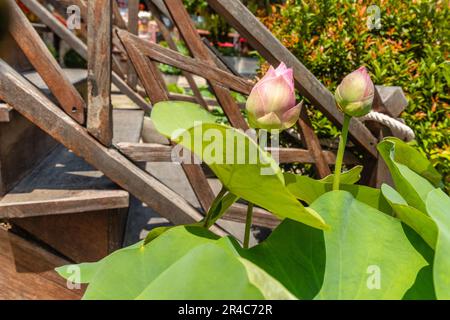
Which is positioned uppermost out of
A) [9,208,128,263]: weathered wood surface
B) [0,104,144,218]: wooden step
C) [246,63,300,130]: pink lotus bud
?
[246,63,300,130]: pink lotus bud

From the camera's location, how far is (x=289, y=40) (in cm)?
193

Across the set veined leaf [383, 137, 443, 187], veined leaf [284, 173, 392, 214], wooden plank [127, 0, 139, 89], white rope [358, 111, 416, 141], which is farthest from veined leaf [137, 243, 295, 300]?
wooden plank [127, 0, 139, 89]

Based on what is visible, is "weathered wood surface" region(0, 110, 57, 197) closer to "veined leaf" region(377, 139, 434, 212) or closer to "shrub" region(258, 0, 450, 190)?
"shrub" region(258, 0, 450, 190)

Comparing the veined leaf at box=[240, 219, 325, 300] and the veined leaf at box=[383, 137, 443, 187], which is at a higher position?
the veined leaf at box=[383, 137, 443, 187]

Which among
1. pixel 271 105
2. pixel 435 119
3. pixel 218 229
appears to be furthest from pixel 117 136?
pixel 271 105

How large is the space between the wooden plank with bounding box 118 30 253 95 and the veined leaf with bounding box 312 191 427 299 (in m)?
1.08

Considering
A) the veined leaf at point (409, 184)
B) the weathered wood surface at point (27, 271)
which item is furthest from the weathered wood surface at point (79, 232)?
the veined leaf at point (409, 184)

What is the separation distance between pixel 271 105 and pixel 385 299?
9.5 inches

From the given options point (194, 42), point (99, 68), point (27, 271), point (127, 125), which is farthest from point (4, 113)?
point (127, 125)

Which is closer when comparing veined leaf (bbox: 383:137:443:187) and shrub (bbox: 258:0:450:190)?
veined leaf (bbox: 383:137:443:187)

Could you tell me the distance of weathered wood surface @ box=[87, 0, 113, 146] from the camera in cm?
133

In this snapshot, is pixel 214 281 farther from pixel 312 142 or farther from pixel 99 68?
pixel 312 142

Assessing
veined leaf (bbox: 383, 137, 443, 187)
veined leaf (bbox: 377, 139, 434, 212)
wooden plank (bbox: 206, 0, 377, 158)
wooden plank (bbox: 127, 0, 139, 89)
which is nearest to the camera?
veined leaf (bbox: 377, 139, 434, 212)
